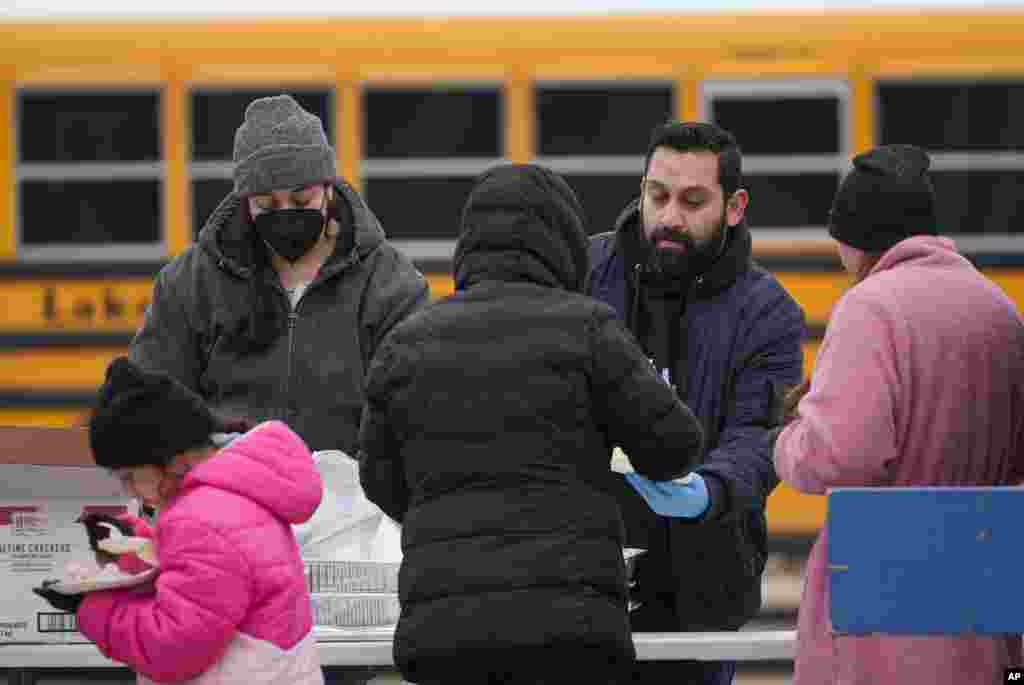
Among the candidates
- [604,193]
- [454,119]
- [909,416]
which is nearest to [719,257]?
[909,416]

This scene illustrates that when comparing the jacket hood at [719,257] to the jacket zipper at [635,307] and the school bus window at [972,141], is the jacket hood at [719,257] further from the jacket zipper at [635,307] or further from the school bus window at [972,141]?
the school bus window at [972,141]

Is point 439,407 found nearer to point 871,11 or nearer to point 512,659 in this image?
point 512,659

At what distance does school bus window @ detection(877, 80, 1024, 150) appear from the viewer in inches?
329

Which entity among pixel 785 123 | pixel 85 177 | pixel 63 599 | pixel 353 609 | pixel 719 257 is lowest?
pixel 353 609

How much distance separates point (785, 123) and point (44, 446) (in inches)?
206

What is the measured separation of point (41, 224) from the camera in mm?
8398

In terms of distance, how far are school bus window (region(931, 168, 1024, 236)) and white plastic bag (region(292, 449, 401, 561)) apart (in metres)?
5.16

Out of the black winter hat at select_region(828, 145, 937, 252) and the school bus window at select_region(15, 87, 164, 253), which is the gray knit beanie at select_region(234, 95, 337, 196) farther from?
the school bus window at select_region(15, 87, 164, 253)

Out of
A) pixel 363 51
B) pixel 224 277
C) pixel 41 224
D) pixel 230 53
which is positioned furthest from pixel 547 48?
pixel 224 277

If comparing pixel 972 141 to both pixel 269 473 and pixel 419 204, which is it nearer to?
pixel 419 204

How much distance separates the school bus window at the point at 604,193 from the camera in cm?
834

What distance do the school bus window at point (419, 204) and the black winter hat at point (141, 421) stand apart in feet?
17.3

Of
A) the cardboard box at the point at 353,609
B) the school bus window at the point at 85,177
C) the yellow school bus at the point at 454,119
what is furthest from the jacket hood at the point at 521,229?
the school bus window at the point at 85,177

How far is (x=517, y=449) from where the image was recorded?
9.74 feet
